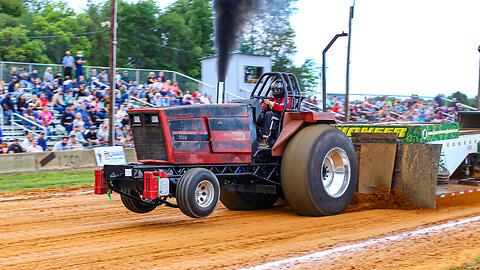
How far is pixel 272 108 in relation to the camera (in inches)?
317

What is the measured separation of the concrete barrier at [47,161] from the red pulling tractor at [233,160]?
25.3 ft

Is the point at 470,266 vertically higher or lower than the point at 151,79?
lower

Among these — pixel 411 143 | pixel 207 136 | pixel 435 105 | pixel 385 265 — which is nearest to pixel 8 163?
pixel 207 136

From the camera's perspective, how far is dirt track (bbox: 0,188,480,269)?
544 cm

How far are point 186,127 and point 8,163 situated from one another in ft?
28.8

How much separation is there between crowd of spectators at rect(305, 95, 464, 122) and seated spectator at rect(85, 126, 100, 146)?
1190cm

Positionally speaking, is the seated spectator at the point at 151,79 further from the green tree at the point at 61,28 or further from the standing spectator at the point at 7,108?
the green tree at the point at 61,28

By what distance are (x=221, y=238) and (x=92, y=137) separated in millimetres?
11186

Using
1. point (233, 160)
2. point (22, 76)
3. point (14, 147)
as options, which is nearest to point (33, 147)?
point (14, 147)

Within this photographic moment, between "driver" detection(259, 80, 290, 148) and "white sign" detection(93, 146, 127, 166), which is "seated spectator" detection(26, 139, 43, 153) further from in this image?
"driver" detection(259, 80, 290, 148)

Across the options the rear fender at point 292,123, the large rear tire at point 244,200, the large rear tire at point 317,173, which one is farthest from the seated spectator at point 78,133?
the large rear tire at point 317,173

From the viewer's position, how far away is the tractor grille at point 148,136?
707 centimetres

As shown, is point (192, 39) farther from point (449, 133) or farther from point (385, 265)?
point (385, 265)

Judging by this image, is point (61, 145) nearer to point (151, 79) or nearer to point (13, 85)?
point (13, 85)
